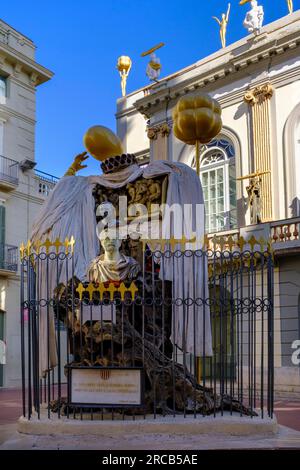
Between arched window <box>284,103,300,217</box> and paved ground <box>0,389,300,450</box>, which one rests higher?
arched window <box>284,103,300,217</box>

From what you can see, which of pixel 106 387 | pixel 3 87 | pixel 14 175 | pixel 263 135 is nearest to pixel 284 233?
pixel 263 135

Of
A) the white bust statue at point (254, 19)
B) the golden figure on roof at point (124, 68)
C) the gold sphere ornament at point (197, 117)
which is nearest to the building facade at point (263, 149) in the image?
the white bust statue at point (254, 19)

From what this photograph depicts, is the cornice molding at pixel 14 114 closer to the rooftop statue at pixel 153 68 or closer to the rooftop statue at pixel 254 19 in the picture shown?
the rooftop statue at pixel 153 68

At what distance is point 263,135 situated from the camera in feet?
63.2

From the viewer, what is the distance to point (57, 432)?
6512mm

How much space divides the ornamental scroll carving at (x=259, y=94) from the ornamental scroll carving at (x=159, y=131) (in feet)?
11.6

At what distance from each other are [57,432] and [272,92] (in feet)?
49.9

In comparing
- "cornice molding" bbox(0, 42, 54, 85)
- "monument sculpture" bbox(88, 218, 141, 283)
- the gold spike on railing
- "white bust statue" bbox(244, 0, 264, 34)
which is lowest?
"monument sculpture" bbox(88, 218, 141, 283)

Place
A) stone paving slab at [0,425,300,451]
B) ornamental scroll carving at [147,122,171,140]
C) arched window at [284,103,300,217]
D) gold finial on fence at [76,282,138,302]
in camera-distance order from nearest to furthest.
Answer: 1. stone paving slab at [0,425,300,451]
2. gold finial on fence at [76,282,138,302]
3. arched window at [284,103,300,217]
4. ornamental scroll carving at [147,122,171,140]

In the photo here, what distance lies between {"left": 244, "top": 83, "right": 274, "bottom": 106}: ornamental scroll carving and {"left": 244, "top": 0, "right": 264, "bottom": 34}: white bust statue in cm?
192

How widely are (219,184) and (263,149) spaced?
216cm

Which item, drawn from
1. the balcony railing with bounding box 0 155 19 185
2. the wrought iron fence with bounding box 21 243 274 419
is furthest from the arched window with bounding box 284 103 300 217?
the wrought iron fence with bounding box 21 243 274 419

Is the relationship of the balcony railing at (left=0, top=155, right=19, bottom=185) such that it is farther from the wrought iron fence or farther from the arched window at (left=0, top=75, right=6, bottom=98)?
the wrought iron fence

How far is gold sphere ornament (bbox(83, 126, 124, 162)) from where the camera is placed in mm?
8594
